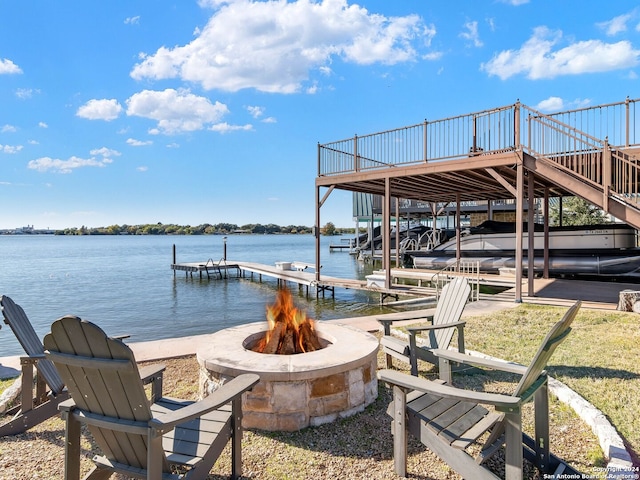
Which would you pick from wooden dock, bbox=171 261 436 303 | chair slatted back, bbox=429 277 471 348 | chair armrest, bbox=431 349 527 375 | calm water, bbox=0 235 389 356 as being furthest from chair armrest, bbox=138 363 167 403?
wooden dock, bbox=171 261 436 303

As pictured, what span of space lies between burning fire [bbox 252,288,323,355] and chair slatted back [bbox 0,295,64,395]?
5.88 feet

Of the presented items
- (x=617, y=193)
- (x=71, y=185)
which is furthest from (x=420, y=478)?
(x=71, y=185)

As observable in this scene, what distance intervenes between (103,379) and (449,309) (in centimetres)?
355

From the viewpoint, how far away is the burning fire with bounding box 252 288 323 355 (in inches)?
154

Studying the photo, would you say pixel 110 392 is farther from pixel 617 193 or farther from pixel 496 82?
pixel 496 82

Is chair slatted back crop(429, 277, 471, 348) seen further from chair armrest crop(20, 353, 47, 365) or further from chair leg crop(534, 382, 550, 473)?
chair armrest crop(20, 353, 47, 365)

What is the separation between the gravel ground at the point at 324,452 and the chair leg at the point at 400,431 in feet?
0.25

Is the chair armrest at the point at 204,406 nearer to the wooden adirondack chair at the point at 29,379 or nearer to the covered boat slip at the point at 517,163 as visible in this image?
the wooden adirondack chair at the point at 29,379

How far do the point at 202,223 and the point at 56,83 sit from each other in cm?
11200

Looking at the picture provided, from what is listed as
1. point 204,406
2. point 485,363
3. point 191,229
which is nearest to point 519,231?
point 485,363

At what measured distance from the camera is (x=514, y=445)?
1938 mm

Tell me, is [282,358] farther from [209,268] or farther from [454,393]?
[209,268]

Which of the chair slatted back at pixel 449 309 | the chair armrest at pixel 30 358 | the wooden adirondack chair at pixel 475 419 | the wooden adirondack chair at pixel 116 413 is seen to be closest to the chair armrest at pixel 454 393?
the wooden adirondack chair at pixel 475 419

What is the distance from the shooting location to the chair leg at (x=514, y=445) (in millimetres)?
1907
